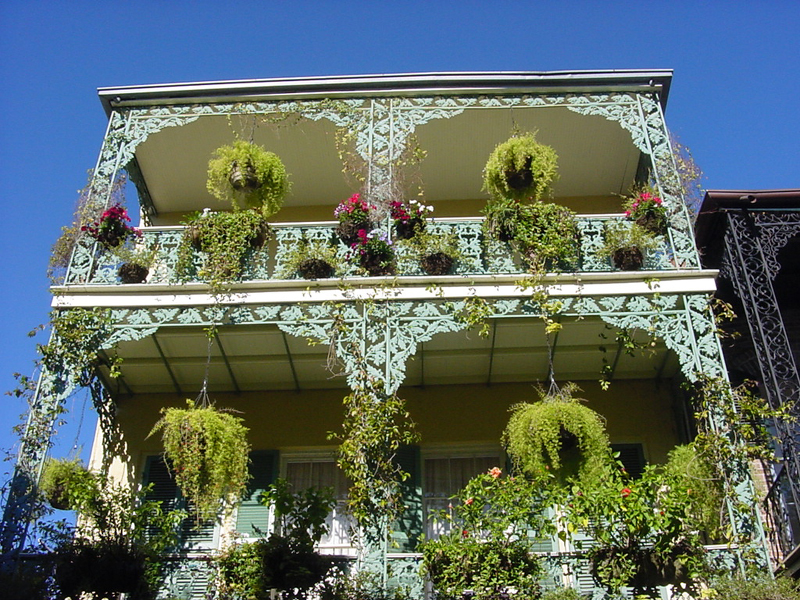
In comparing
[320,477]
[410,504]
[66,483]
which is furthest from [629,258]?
[66,483]

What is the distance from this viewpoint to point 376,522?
814 centimetres

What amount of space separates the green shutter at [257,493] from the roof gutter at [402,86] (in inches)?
180

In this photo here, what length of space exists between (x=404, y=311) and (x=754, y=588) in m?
4.21

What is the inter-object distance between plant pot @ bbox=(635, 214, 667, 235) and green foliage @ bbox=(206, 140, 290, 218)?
425 centimetres

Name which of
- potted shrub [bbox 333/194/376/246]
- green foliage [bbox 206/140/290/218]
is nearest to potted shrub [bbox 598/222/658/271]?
potted shrub [bbox 333/194/376/246]

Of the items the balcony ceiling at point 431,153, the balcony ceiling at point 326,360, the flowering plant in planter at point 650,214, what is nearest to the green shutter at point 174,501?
the balcony ceiling at point 326,360

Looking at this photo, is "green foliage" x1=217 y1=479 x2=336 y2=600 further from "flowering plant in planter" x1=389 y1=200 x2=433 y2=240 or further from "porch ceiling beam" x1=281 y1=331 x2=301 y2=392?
"flowering plant in planter" x1=389 y1=200 x2=433 y2=240

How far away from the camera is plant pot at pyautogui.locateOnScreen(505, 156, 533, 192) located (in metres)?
10.4

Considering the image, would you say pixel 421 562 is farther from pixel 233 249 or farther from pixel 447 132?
pixel 447 132

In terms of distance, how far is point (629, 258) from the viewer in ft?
32.1

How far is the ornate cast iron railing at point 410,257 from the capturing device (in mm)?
9797

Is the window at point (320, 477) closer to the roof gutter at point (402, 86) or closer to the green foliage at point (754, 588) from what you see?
the green foliage at point (754, 588)

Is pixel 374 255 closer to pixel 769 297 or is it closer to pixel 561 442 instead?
pixel 561 442

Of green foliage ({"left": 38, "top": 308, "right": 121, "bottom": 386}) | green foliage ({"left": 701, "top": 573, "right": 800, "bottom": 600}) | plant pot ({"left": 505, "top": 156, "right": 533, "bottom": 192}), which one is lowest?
green foliage ({"left": 701, "top": 573, "right": 800, "bottom": 600})
